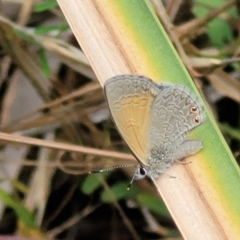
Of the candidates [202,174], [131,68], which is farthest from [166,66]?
[202,174]

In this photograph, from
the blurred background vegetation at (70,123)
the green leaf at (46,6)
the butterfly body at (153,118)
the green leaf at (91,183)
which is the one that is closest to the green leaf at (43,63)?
the blurred background vegetation at (70,123)

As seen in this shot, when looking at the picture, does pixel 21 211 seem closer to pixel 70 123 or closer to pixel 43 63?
pixel 70 123

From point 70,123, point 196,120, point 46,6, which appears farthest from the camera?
point 70,123

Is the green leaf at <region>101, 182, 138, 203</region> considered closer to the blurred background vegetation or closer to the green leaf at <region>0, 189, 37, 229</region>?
the blurred background vegetation

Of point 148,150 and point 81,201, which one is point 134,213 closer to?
point 81,201

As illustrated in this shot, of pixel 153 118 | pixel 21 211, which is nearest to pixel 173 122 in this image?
pixel 153 118

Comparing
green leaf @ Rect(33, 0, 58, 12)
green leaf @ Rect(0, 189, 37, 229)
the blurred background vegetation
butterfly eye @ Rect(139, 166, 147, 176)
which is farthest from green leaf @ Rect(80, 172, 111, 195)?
green leaf @ Rect(33, 0, 58, 12)
